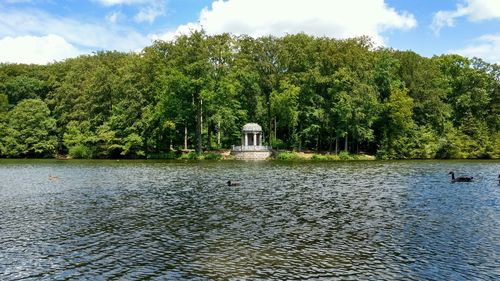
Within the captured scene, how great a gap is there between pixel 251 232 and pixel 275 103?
58861mm

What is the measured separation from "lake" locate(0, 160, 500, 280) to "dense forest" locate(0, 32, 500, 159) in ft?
134

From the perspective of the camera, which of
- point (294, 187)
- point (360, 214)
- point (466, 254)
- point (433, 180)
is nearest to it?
point (466, 254)

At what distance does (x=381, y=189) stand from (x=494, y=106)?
6400cm

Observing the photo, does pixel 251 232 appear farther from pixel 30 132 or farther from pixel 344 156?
pixel 30 132

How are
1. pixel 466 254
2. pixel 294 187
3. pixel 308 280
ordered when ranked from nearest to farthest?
pixel 308 280
pixel 466 254
pixel 294 187

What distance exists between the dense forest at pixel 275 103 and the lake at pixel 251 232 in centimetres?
4092

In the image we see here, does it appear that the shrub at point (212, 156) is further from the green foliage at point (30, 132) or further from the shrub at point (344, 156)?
the green foliage at point (30, 132)

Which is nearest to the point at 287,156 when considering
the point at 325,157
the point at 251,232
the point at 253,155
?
the point at 253,155

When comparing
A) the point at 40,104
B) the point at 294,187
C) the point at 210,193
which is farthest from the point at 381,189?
the point at 40,104

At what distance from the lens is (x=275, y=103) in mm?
77688

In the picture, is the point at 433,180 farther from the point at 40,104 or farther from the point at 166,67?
the point at 40,104

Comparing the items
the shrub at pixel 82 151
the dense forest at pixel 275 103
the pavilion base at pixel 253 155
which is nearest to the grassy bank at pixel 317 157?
the pavilion base at pixel 253 155

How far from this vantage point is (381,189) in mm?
33938

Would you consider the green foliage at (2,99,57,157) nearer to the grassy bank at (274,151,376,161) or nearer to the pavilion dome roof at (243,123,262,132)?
the pavilion dome roof at (243,123,262,132)
